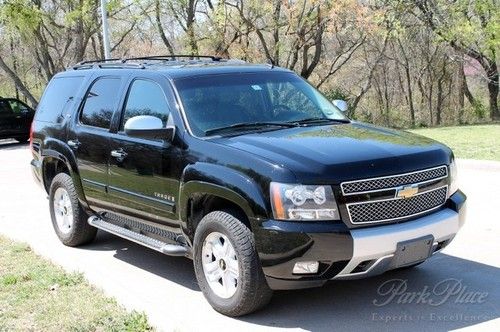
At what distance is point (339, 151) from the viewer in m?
4.55

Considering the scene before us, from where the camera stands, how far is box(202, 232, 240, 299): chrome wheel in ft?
15.4

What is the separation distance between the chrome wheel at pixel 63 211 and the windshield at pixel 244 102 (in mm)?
2300

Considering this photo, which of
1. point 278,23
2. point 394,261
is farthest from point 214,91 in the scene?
point 278,23

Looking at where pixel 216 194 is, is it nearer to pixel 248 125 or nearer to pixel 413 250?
pixel 248 125

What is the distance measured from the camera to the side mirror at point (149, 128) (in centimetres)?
515

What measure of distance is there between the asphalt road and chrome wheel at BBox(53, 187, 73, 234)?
0.75ft

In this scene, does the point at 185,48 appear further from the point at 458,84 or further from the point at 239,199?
the point at 239,199

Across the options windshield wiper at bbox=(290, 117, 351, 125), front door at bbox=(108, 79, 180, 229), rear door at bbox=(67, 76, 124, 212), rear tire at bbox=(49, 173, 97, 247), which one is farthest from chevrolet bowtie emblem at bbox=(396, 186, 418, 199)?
rear tire at bbox=(49, 173, 97, 247)

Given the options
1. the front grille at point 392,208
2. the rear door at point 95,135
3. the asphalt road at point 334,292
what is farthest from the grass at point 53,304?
the front grille at point 392,208

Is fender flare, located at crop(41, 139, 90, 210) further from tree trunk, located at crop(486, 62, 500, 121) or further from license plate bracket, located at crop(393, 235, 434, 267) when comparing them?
tree trunk, located at crop(486, 62, 500, 121)

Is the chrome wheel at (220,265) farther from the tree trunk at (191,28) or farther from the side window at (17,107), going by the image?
the tree trunk at (191,28)

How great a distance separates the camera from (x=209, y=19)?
2598cm

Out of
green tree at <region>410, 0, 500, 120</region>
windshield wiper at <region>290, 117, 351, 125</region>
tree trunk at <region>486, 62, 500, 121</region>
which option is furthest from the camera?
tree trunk at <region>486, 62, 500, 121</region>

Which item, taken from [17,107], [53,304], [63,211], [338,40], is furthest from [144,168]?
[338,40]
